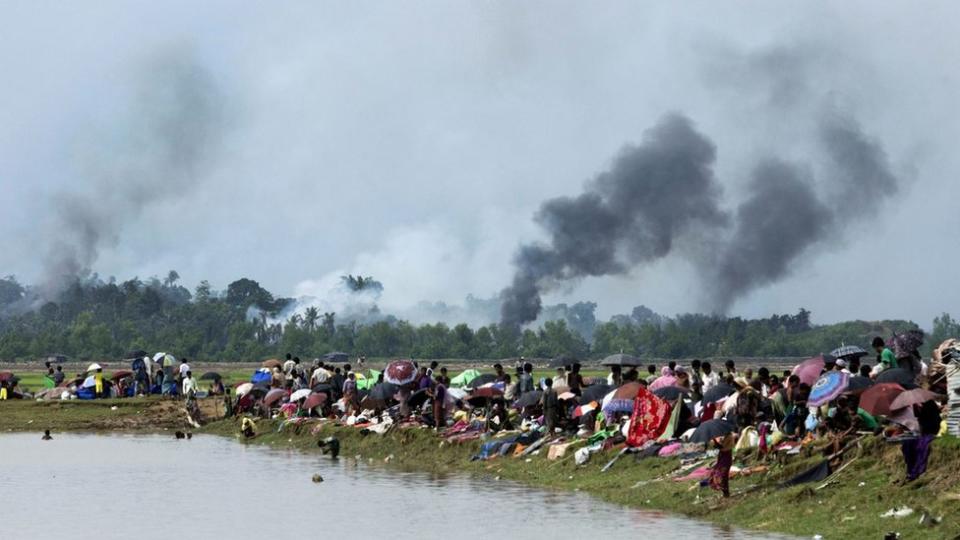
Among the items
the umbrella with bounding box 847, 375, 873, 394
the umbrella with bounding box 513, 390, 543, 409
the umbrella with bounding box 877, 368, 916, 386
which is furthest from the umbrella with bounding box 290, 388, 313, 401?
the umbrella with bounding box 877, 368, 916, 386

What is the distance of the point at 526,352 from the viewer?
5866 inches

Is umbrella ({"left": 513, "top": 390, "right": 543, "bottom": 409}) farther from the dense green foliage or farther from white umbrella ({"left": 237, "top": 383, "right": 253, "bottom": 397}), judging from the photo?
the dense green foliage

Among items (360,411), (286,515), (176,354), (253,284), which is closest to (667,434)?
(286,515)

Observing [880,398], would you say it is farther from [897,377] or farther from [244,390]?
[244,390]

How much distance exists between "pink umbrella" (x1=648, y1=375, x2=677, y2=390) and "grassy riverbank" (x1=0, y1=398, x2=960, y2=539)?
75.9 inches

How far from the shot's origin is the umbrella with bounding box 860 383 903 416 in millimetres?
26384

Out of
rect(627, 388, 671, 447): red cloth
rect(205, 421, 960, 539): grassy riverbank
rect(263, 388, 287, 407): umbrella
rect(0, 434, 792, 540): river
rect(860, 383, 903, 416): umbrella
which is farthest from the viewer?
rect(263, 388, 287, 407): umbrella

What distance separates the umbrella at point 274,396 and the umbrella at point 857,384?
88.8 feet

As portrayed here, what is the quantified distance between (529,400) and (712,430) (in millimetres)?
8900

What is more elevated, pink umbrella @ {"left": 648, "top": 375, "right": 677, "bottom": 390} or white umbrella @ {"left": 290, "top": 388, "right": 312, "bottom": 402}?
white umbrella @ {"left": 290, "top": 388, "right": 312, "bottom": 402}

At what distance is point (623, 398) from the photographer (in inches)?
1341

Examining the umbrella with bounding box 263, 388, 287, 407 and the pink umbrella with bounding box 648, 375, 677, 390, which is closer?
the pink umbrella with bounding box 648, 375, 677, 390

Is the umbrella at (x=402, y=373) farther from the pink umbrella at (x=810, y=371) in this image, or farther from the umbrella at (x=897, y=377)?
the umbrella at (x=897, y=377)

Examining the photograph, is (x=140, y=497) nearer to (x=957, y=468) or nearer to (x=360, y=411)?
(x=360, y=411)
